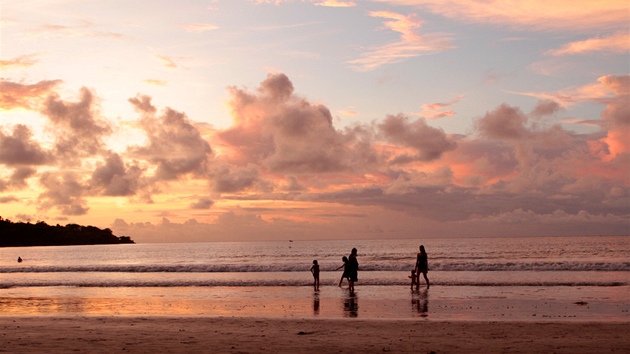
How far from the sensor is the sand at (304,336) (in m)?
13.7

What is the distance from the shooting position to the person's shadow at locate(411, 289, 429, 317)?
21.7 metres

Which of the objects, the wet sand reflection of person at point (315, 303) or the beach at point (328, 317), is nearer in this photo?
the beach at point (328, 317)

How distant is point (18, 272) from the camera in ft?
196

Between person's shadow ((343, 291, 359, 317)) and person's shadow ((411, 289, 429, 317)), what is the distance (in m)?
2.30

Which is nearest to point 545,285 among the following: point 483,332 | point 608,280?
point 608,280

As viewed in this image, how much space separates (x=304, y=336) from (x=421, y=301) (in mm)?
10698

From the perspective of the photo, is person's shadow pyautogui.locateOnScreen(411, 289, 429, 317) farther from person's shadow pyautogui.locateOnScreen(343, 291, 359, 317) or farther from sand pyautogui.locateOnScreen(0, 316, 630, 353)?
sand pyautogui.locateOnScreen(0, 316, 630, 353)

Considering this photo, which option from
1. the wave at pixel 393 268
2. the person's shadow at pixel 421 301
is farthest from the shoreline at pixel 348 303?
the wave at pixel 393 268

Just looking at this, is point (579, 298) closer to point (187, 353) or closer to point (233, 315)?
point (233, 315)

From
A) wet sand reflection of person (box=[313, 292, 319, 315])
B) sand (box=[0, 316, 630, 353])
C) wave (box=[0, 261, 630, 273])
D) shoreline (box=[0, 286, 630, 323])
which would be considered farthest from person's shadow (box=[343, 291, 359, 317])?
wave (box=[0, 261, 630, 273])

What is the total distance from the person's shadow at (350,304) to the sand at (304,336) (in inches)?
89.9

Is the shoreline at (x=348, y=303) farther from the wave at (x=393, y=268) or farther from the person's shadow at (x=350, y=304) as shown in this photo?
the wave at (x=393, y=268)

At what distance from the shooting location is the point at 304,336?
51.5 ft

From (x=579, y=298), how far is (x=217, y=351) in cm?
1846
